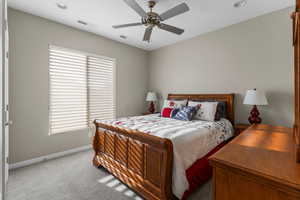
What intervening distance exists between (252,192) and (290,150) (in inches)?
23.4

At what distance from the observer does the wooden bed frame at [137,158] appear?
5.13 ft

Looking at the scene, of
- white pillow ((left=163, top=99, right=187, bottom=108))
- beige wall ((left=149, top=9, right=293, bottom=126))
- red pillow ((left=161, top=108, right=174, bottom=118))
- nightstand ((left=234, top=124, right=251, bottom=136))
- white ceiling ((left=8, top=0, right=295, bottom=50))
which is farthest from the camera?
white pillow ((left=163, top=99, right=187, bottom=108))

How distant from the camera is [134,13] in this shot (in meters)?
2.67

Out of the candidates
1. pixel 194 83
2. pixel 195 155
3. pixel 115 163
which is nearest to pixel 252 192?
pixel 195 155

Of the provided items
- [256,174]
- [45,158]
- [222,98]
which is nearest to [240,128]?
[222,98]

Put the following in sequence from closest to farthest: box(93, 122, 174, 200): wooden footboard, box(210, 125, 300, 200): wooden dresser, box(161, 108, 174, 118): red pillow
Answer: box(210, 125, 300, 200): wooden dresser, box(93, 122, 174, 200): wooden footboard, box(161, 108, 174, 118): red pillow

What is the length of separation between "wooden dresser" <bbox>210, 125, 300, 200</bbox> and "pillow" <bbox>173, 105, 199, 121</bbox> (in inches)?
65.7

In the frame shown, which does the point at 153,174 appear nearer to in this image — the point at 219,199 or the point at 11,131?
the point at 219,199

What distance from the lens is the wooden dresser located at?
75cm

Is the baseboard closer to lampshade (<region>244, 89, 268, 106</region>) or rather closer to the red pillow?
the red pillow

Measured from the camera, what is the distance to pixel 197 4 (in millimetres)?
2391

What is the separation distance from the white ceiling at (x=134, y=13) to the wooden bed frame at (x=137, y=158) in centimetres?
202

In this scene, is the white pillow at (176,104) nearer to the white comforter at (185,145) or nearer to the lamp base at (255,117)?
the white comforter at (185,145)

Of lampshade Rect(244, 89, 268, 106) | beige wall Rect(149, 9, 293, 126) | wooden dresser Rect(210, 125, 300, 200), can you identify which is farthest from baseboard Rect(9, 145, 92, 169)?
lampshade Rect(244, 89, 268, 106)
